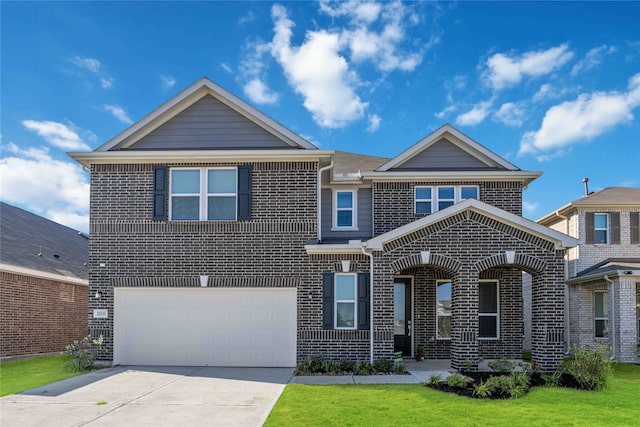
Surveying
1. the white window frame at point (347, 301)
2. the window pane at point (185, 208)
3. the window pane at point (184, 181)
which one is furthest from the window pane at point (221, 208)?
the white window frame at point (347, 301)

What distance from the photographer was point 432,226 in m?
11.8

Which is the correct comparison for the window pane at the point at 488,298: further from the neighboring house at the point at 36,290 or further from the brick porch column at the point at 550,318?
the neighboring house at the point at 36,290

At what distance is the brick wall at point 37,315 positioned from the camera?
44.0 feet

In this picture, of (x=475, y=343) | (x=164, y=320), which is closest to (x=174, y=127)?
(x=164, y=320)

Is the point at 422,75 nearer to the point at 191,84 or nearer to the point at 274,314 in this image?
the point at 191,84

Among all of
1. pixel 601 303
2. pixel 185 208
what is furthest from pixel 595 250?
pixel 185 208

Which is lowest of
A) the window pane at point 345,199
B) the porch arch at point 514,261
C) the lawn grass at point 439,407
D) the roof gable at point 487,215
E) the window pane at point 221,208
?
the lawn grass at point 439,407

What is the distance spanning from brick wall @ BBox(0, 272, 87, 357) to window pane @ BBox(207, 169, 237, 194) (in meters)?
6.40

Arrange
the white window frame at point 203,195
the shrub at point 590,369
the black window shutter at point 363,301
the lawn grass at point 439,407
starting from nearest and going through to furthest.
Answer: the lawn grass at point 439,407 → the shrub at point 590,369 → the black window shutter at point 363,301 → the white window frame at point 203,195

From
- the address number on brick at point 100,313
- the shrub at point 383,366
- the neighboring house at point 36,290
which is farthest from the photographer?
the neighboring house at point 36,290

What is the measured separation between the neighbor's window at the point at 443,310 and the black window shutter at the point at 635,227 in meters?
7.72

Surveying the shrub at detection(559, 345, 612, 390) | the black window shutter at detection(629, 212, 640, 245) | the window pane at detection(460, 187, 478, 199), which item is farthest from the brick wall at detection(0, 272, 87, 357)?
the black window shutter at detection(629, 212, 640, 245)

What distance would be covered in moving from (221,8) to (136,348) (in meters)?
9.54

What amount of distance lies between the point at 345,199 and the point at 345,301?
3.65 metres
